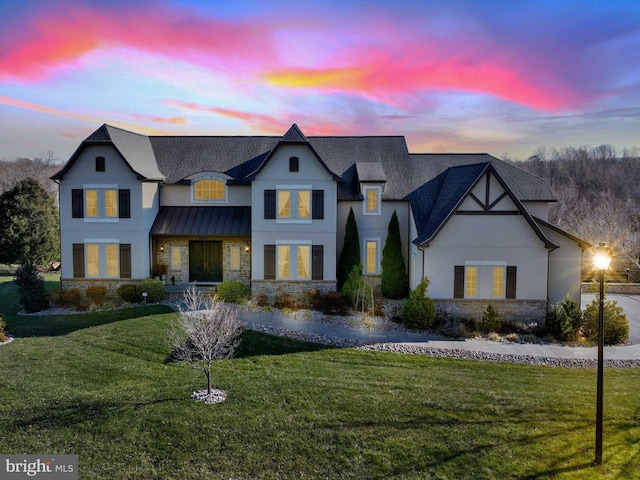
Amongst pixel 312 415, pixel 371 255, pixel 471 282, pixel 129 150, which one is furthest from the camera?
pixel 371 255

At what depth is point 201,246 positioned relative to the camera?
83.5ft

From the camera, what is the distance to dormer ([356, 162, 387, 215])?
986 inches

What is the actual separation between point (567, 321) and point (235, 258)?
54.1ft

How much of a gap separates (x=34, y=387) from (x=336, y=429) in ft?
28.2

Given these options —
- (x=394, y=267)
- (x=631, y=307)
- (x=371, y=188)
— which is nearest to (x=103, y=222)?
(x=371, y=188)

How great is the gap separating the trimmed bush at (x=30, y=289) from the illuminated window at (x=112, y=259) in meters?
3.20

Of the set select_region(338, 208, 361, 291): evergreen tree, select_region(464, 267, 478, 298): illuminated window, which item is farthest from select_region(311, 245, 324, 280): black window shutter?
select_region(464, 267, 478, 298): illuminated window

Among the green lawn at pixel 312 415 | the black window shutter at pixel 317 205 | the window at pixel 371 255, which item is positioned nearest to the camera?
the green lawn at pixel 312 415

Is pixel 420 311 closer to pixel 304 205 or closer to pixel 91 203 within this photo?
pixel 304 205

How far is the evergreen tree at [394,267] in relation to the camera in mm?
24375

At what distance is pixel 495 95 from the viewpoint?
79.0ft

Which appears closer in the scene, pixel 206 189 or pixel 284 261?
pixel 284 261

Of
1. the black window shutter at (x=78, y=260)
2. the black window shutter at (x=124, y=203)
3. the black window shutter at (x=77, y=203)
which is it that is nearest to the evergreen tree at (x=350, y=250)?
the black window shutter at (x=124, y=203)

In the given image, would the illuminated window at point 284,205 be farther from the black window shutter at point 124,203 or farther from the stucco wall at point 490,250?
the black window shutter at point 124,203
